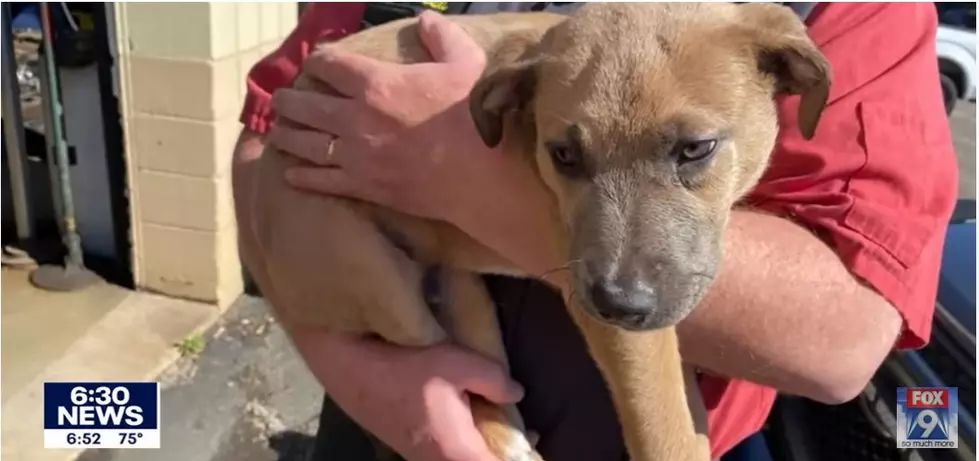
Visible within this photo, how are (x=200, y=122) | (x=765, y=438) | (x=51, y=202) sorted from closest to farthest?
(x=765, y=438) → (x=200, y=122) → (x=51, y=202)

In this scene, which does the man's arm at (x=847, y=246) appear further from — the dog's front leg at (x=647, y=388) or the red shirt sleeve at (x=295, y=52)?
Result: the red shirt sleeve at (x=295, y=52)

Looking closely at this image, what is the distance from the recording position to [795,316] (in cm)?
125

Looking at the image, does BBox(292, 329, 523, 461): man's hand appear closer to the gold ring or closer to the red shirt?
the gold ring

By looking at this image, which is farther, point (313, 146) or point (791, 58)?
point (313, 146)

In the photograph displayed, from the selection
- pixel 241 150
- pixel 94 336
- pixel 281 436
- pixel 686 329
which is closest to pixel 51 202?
pixel 94 336

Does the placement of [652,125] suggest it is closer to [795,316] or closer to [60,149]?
[795,316]

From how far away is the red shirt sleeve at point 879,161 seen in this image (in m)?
1.24

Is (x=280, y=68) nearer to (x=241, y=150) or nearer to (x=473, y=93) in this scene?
(x=241, y=150)

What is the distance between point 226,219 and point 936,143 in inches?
115

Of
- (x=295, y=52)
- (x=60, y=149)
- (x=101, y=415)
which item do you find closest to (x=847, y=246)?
(x=295, y=52)

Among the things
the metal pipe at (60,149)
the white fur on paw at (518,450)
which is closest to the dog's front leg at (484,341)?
the white fur on paw at (518,450)

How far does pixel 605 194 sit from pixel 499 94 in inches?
8.1

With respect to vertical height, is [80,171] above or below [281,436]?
above

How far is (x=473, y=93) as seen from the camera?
4.40ft
